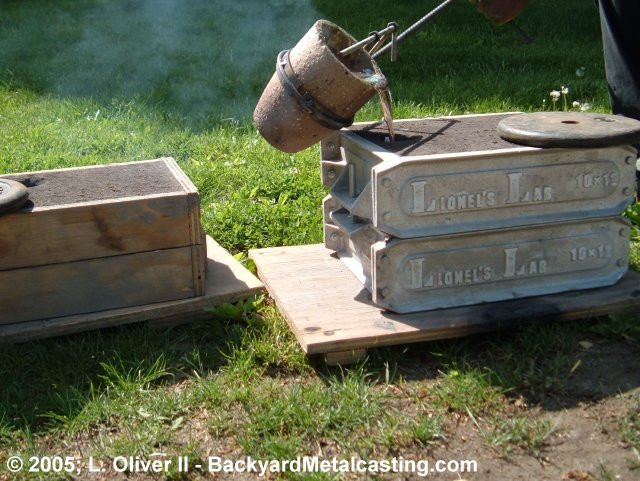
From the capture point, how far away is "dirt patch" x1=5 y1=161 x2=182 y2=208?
3039 mm

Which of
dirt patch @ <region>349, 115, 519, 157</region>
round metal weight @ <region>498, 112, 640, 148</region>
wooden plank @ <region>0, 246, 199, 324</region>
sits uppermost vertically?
round metal weight @ <region>498, 112, 640, 148</region>

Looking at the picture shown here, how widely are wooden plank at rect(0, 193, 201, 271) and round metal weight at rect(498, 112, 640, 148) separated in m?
1.18

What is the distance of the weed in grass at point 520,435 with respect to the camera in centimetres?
240

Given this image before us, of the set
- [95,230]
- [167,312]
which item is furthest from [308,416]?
[95,230]

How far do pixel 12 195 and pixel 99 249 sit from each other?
0.34 metres

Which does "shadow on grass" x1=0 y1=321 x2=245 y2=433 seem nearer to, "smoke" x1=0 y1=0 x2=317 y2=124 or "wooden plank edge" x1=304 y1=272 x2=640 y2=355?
"wooden plank edge" x1=304 y1=272 x2=640 y2=355

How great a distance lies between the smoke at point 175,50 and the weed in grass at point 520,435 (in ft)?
12.0

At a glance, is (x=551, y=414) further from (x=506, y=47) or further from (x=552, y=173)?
(x=506, y=47)

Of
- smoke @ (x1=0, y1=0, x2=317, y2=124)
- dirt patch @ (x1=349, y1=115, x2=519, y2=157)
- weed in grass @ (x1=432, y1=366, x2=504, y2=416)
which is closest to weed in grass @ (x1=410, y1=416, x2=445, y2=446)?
weed in grass @ (x1=432, y1=366, x2=504, y2=416)

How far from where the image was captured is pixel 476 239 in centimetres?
294

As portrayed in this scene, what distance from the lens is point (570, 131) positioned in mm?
2914

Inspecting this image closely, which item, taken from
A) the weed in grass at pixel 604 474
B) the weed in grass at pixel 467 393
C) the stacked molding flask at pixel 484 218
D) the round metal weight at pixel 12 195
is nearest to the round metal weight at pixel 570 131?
the stacked molding flask at pixel 484 218

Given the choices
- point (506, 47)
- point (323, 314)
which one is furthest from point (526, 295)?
point (506, 47)

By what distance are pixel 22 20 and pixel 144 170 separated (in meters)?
6.69
